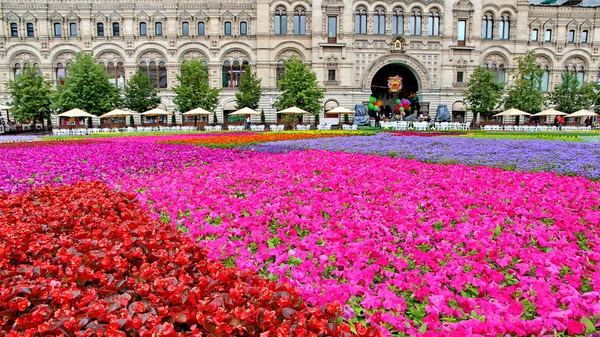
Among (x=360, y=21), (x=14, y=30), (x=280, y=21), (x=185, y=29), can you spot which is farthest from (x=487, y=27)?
(x=14, y=30)

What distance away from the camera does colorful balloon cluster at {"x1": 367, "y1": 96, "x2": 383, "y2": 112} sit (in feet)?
155

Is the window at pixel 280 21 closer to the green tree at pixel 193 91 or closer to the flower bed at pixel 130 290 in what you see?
the green tree at pixel 193 91

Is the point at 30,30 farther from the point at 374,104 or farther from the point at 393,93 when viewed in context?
the point at 393,93

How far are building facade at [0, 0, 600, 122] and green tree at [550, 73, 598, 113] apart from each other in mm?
6641

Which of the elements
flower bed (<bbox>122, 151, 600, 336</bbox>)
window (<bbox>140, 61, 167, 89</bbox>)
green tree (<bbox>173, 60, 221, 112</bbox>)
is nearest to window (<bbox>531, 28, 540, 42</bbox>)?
green tree (<bbox>173, 60, 221, 112</bbox>)

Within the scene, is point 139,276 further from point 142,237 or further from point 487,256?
point 487,256

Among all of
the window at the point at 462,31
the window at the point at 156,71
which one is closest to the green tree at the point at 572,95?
the window at the point at 462,31

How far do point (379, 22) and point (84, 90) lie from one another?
3180 cm

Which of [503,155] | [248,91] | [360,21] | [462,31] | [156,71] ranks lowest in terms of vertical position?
[503,155]

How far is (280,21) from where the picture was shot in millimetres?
44875

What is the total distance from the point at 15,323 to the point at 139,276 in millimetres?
933

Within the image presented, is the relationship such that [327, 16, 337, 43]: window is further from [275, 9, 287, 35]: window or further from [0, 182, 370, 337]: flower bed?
[0, 182, 370, 337]: flower bed

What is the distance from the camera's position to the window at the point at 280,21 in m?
44.7

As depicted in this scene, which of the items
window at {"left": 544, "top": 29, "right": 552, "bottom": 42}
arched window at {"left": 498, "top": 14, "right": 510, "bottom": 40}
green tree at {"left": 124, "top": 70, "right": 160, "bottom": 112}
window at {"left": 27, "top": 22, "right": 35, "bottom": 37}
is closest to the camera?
green tree at {"left": 124, "top": 70, "right": 160, "bottom": 112}
